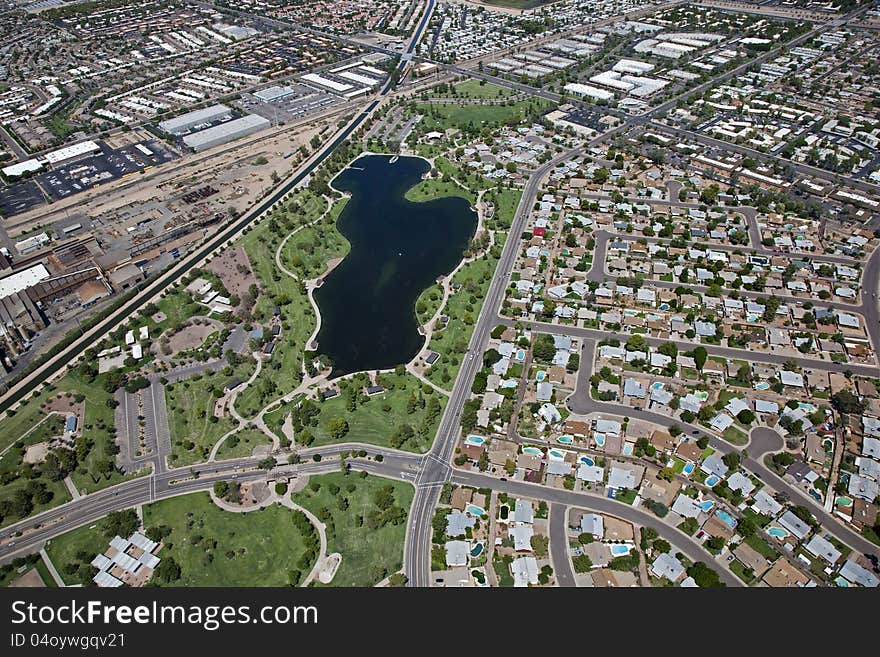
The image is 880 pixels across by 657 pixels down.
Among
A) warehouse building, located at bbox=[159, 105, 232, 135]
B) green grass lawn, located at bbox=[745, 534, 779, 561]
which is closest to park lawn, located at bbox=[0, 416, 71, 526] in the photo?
green grass lawn, located at bbox=[745, 534, 779, 561]

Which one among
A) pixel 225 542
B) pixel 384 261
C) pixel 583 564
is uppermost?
pixel 384 261

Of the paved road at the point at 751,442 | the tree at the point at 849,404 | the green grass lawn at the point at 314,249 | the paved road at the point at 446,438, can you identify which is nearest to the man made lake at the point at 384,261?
the green grass lawn at the point at 314,249

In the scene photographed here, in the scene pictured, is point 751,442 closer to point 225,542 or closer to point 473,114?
point 225,542

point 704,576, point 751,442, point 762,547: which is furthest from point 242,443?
point 751,442

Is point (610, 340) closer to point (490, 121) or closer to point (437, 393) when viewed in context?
point (437, 393)

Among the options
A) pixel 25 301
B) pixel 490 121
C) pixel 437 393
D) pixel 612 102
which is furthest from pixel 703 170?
pixel 25 301

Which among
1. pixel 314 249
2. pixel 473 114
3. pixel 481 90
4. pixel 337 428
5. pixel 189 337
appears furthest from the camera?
pixel 481 90
